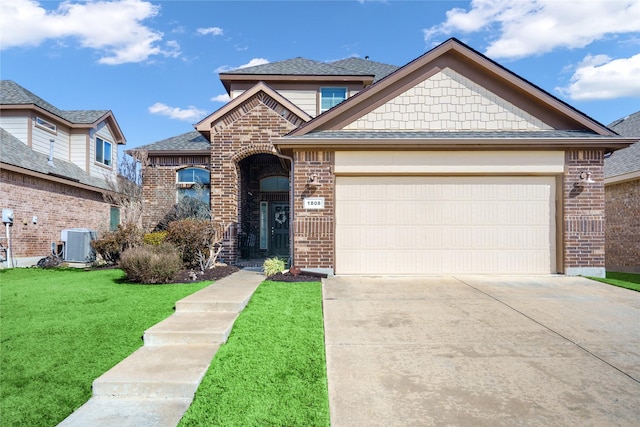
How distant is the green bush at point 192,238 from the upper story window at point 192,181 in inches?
203

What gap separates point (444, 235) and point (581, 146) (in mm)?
3785

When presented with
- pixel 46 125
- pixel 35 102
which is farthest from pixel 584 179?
pixel 46 125

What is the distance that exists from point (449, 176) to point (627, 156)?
832cm

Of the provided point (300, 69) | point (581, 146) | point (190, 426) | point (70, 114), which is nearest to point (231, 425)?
point (190, 426)

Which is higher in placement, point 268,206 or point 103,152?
point 103,152

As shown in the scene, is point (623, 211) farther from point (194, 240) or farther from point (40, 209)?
point (40, 209)

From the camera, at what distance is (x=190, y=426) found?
114 inches

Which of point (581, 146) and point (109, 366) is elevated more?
point (581, 146)

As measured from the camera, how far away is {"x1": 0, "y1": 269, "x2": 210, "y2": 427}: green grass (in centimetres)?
343

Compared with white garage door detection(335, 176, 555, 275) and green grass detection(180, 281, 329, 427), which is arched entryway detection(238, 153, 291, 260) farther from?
green grass detection(180, 281, 329, 427)

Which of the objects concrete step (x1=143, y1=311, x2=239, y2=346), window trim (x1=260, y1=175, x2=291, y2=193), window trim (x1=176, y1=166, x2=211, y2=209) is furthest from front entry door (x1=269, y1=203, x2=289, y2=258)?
concrete step (x1=143, y1=311, x2=239, y2=346)

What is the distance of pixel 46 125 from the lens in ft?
55.3

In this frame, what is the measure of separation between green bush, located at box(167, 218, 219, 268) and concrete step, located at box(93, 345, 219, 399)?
5.69 m

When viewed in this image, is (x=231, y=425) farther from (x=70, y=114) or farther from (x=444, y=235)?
(x=70, y=114)
